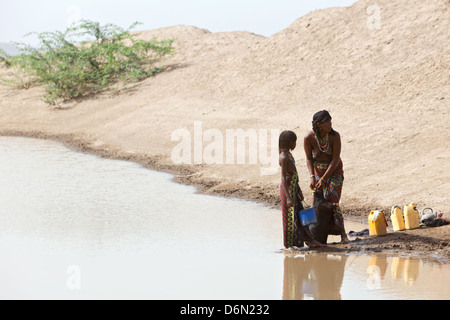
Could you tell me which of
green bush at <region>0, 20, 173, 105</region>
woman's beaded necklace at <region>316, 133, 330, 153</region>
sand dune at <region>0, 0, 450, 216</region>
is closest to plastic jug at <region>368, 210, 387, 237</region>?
woman's beaded necklace at <region>316, 133, 330, 153</region>

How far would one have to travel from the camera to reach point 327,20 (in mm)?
22172

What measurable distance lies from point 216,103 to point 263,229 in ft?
35.7

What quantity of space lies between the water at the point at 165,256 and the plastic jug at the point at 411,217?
3.49 feet

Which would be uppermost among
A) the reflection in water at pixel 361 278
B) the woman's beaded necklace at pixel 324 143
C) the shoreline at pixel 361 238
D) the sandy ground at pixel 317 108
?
the sandy ground at pixel 317 108

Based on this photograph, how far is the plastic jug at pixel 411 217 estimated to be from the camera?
780 cm

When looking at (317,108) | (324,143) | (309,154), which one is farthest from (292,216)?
(317,108)

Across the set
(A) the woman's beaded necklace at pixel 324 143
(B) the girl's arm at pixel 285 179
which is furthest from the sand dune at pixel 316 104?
(B) the girl's arm at pixel 285 179

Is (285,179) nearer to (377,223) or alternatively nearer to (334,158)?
(334,158)

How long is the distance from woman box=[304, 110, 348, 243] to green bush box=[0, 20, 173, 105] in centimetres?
1900

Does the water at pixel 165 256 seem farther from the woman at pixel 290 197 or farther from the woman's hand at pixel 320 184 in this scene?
the woman's hand at pixel 320 184

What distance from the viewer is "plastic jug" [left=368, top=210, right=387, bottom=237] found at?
759 centimetres

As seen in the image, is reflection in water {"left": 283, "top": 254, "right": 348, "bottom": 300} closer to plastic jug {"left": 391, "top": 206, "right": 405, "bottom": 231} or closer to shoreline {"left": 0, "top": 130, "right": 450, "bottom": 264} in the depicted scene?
shoreline {"left": 0, "top": 130, "right": 450, "bottom": 264}

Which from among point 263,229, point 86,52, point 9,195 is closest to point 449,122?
point 263,229

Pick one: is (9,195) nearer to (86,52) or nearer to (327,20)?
(327,20)
